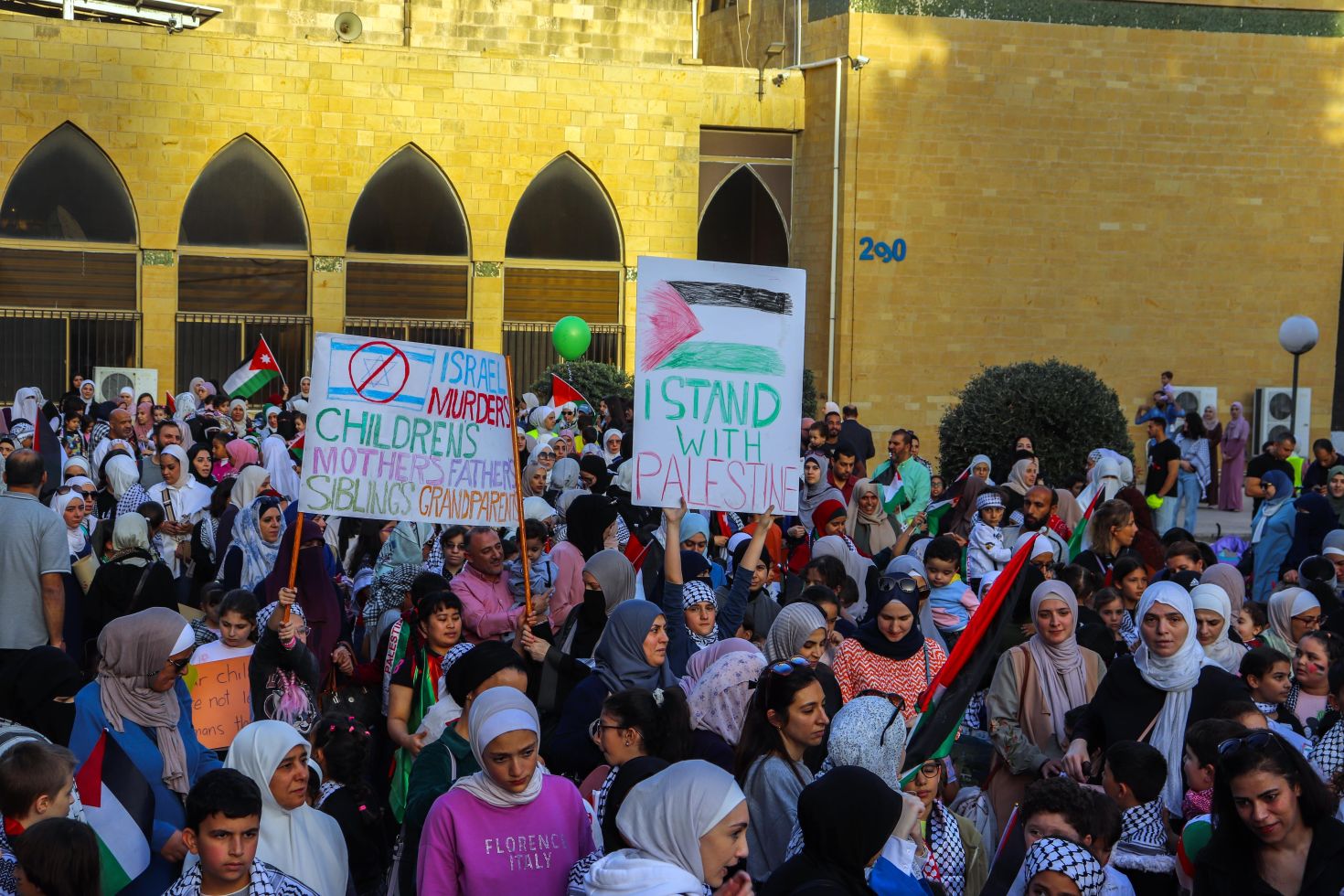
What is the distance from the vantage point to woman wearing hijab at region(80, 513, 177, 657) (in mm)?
7086

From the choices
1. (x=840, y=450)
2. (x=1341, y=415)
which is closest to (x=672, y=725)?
(x=840, y=450)

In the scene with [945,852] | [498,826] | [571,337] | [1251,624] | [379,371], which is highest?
[571,337]

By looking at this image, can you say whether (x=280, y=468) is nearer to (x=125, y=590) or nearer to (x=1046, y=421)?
(x=125, y=590)

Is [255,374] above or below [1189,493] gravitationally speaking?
above

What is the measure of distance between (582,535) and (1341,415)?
20273 mm

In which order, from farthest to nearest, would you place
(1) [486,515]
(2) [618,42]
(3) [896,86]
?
(2) [618,42] → (3) [896,86] → (1) [486,515]

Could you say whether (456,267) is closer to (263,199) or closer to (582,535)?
(263,199)

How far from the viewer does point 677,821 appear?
354cm

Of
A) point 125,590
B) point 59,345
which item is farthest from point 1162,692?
point 59,345

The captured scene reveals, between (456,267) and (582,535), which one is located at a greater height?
(456,267)

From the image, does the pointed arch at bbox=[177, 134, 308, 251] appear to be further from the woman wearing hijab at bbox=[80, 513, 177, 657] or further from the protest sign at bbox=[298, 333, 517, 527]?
the protest sign at bbox=[298, 333, 517, 527]

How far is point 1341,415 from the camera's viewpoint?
2569cm

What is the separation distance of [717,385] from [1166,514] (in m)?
10.2

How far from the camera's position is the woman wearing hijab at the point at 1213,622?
5.84m
